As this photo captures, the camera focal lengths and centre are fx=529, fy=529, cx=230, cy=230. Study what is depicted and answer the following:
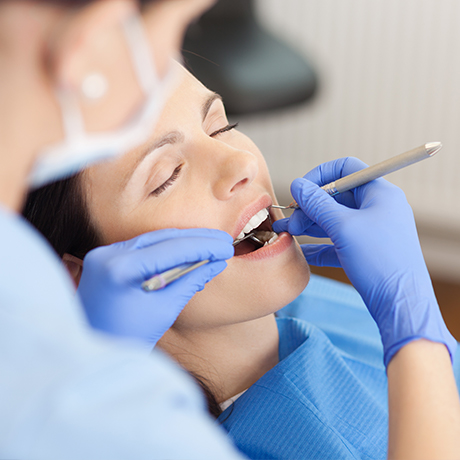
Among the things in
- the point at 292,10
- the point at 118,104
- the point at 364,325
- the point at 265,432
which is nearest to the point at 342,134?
the point at 292,10

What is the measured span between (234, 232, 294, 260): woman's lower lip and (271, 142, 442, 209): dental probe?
0.08 metres

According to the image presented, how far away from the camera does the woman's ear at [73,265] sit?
3.61 feet

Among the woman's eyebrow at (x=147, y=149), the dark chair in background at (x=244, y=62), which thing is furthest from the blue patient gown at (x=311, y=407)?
the dark chair in background at (x=244, y=62)

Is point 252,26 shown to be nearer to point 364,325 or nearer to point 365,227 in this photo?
point 364,325

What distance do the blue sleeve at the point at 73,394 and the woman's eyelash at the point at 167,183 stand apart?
0.53 m

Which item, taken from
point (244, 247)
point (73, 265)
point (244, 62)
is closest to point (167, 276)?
point (73, 265)

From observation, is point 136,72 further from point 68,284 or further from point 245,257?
point 245,257

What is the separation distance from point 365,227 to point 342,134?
2104mm

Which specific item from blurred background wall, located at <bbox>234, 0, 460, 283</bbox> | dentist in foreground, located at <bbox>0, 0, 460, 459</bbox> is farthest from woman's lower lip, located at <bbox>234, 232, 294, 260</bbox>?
blurred background wall, located at <bbox>234, 0, 460, 283</bbox>

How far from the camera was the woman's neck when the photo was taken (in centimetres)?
115

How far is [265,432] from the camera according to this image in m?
1.06

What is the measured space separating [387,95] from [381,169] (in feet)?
6.58

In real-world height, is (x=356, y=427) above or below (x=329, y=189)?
below

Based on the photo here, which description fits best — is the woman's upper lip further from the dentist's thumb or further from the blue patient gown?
the blue patient gown
